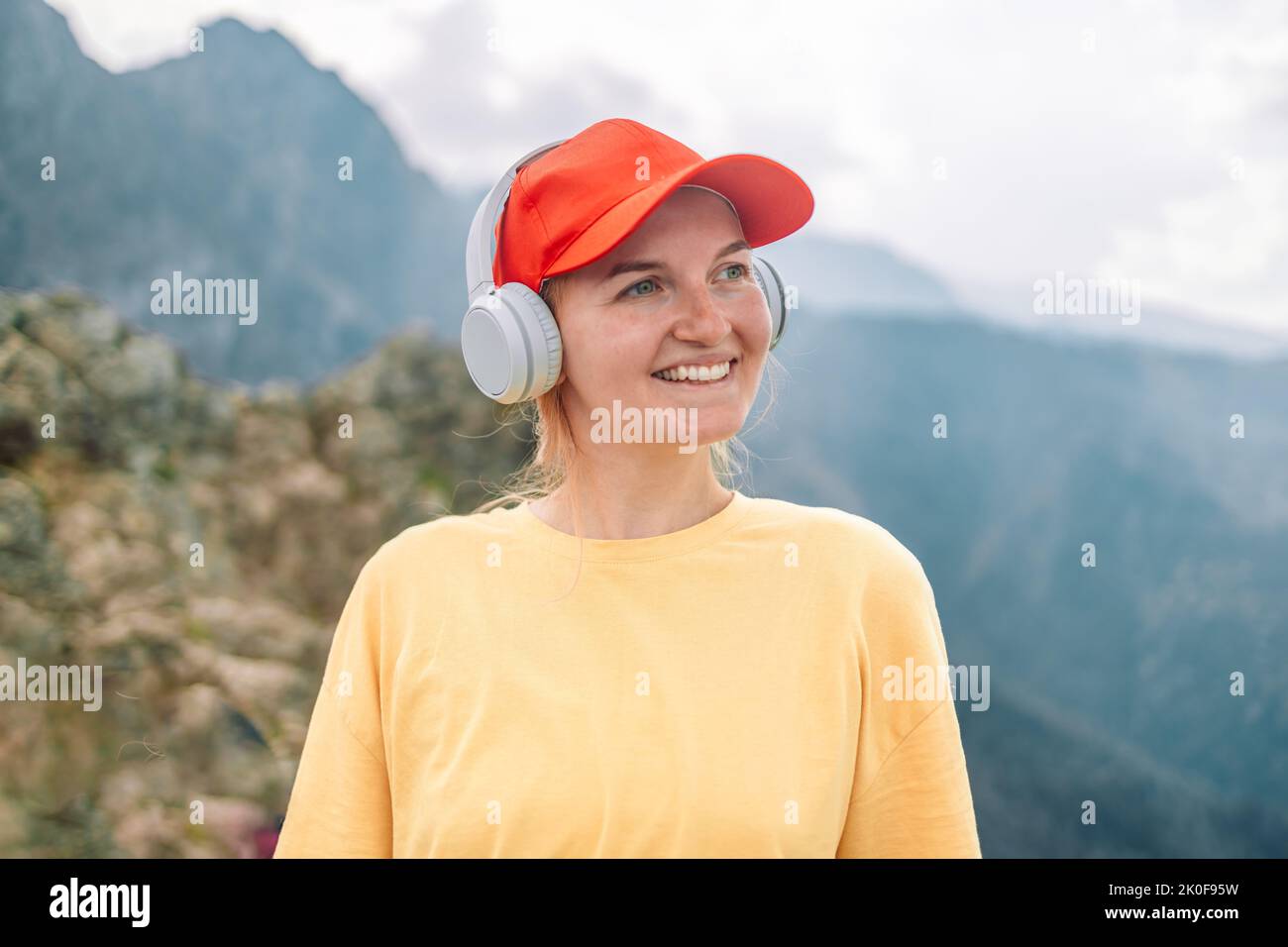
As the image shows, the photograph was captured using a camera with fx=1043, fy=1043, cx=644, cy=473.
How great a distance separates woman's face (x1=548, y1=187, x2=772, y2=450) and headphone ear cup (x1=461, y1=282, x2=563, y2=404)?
4 cm

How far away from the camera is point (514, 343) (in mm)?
1400

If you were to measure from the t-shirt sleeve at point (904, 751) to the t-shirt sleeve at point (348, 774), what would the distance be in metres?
0.65

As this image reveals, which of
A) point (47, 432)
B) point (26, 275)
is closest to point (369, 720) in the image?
point (47, 432)

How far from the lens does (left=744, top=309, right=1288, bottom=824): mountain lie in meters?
9.07

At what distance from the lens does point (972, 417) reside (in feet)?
36.8

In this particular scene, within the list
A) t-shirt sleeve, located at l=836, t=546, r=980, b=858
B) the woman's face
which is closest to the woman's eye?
the woman's face

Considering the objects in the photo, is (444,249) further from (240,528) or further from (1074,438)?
(1074,438)

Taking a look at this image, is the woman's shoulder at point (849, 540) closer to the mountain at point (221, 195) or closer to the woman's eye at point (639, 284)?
the woman's eye at point (639, 284)

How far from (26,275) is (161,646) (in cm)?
330

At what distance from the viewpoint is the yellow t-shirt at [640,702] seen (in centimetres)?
131

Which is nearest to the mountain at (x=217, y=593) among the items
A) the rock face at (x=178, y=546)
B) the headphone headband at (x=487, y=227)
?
the rock face at (x=178, y=546)

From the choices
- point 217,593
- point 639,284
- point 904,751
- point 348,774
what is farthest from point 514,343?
point 217,593

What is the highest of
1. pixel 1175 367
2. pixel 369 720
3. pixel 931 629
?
pixel 1175 367

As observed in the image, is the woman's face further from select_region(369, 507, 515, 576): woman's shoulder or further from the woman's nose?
select_region(369, 507, 515, 576): woman's shoulder
